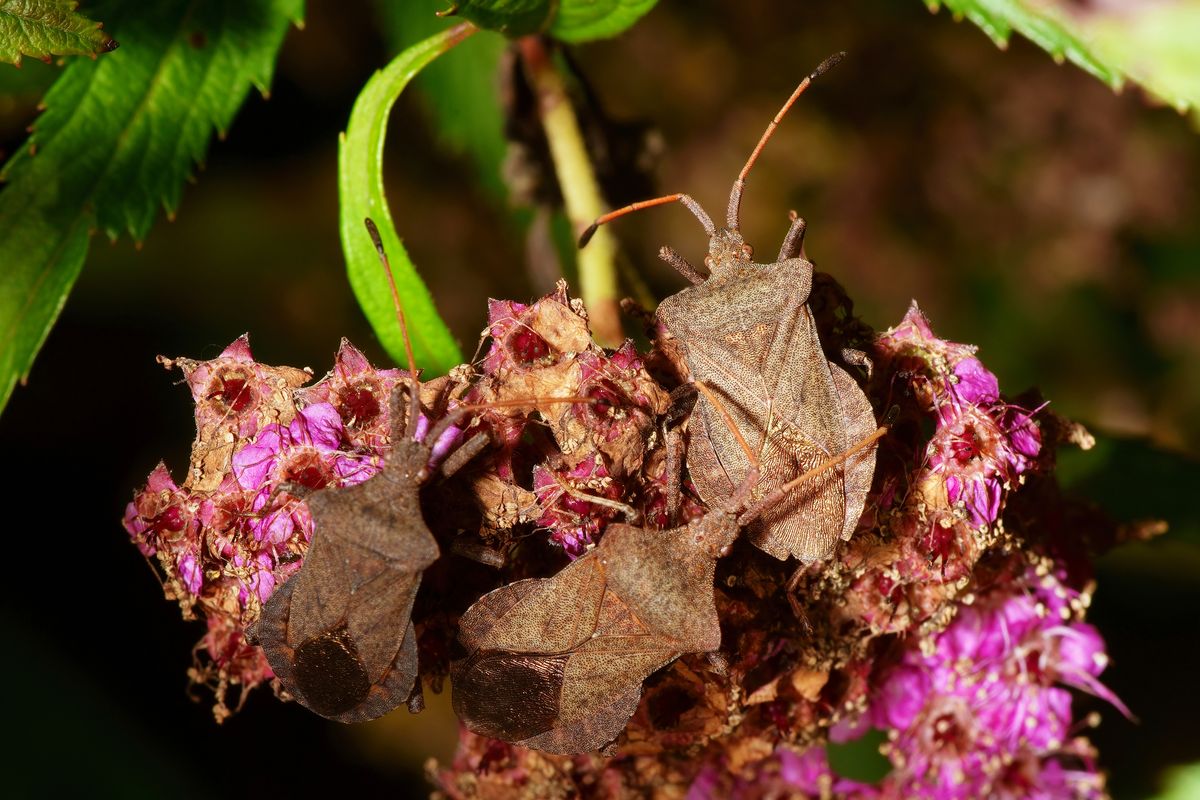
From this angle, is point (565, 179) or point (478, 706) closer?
point (478, 706)

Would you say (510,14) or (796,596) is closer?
(796,596)

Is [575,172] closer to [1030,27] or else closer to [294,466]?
[1030,27]

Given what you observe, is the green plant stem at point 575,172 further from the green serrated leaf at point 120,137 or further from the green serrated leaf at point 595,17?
the green serrated leaf at point 120,137

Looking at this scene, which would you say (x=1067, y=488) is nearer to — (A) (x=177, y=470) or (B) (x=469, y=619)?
(B) (x=469, y=619)

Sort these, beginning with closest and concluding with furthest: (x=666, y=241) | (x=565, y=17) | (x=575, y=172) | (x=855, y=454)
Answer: (x=855, y=454)
(x=565, y=17)
(x=575, y=172)
(x=666, y=241)

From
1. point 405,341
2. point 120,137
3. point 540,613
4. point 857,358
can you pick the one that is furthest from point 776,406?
point 120,137

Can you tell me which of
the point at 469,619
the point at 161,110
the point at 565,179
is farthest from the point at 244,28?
the point at 469,619
